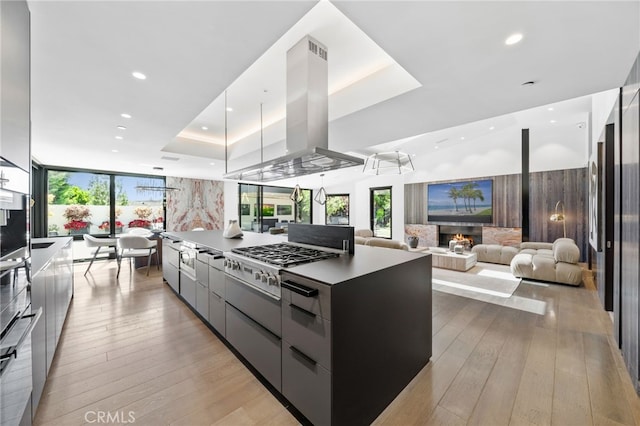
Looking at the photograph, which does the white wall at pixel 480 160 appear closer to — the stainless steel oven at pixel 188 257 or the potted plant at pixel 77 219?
the potted plant at pixel 77 219

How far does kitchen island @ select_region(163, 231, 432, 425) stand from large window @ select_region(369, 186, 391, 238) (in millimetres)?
7486

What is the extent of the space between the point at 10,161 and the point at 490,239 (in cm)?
856

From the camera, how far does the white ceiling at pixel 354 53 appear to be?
146cm

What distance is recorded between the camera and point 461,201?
297 inches

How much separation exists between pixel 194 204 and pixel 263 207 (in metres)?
2.40

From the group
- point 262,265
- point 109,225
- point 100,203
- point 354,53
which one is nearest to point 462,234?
point 354,53

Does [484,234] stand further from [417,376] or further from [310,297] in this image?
[310,297]

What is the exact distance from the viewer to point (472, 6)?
142 cm

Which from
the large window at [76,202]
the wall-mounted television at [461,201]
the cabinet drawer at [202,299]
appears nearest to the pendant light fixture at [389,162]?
the wall-mounted television at [461,201]

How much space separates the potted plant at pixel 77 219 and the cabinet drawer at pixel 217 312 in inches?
235

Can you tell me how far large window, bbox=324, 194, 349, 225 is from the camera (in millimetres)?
10973

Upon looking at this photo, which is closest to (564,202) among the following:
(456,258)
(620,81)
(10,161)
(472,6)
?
(456,258)

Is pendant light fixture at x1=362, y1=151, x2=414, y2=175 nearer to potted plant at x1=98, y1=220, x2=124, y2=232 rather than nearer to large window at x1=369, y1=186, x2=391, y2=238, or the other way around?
→ large window at x1=369, y1=186, x2=391, y2=238

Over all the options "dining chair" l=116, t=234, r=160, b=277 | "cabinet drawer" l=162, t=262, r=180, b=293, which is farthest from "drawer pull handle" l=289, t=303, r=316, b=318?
"dining chair" l=116, t=234, r=160, b=277
